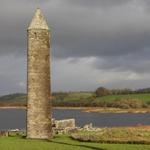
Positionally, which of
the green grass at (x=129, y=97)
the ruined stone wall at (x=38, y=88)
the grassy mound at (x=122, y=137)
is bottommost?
the grassy mound at (x=122, y=137)

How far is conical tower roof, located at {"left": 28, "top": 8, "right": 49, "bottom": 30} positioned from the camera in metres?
35.6

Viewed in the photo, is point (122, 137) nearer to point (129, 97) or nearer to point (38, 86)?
point (38, 86)

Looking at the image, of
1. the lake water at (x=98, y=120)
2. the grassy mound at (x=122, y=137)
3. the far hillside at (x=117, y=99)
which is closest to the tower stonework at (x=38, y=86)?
the grassy mound at (x=122, y=137)

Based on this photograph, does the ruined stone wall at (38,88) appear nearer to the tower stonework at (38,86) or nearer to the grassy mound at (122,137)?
the tower stonework at (38,86)

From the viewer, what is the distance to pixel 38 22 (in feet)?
118

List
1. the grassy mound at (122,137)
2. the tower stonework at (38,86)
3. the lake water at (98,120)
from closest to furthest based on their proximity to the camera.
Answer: the grassy mound at (122,137) < the tower stonework at (38,86) < the lake water at (98,120)

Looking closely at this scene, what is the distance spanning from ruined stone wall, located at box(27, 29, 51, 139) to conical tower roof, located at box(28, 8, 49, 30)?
0.96m

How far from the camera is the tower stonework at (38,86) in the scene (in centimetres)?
3469

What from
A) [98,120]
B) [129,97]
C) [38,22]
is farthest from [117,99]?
[38,22]

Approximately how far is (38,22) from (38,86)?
4.83m

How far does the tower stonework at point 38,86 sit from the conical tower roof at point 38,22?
25.6 inches

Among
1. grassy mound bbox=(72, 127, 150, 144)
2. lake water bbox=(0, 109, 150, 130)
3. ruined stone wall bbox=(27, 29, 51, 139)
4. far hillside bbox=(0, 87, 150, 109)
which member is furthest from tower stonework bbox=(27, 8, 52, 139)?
far hillside bbox=(0, 87, 150, 109)

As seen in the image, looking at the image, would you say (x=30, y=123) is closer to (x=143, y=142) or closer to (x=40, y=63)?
(x=40, y=63)

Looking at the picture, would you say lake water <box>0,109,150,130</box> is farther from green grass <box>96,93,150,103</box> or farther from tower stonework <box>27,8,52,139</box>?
tower stonework <box>27,8,52,139</box>
